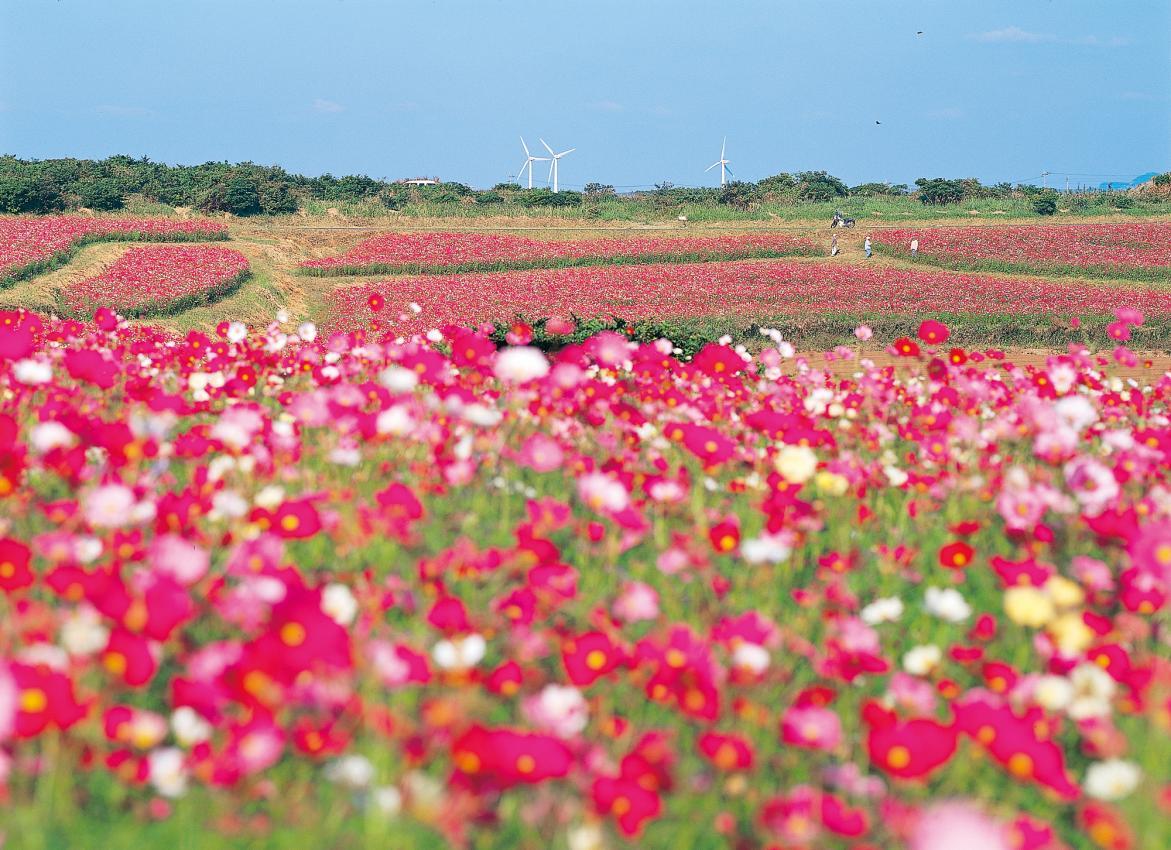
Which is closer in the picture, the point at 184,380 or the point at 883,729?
the point at 883,729

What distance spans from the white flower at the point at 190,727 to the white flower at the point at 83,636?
0.18 m

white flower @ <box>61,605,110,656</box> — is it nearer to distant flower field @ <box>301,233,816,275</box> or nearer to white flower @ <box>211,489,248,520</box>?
white flower @ <box>211,489,248,520</box>

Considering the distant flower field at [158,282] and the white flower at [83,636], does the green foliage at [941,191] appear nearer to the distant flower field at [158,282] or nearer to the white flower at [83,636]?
the distant flower field at [158,282]

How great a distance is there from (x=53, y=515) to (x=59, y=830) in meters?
0.94

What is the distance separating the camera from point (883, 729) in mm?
1728

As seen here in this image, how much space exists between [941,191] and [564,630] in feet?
205

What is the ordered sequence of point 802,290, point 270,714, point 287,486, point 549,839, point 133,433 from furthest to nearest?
point 802,290
point 287,486
point 133,433
point 549,839
point 270,714

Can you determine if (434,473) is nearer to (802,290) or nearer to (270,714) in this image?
(270,714)

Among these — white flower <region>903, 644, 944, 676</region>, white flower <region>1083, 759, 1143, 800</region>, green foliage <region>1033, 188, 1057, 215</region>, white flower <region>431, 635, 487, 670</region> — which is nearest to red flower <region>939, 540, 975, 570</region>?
white flower <region>903, 644, 944, 676</region>

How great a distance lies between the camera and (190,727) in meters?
1.76

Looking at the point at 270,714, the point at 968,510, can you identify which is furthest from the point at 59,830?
the point at 968,510

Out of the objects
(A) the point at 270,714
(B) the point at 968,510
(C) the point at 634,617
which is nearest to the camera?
(A) the point at 270,714

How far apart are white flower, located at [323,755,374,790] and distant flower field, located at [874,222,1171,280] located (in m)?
36.8

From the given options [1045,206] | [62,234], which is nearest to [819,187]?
[1045,206]
